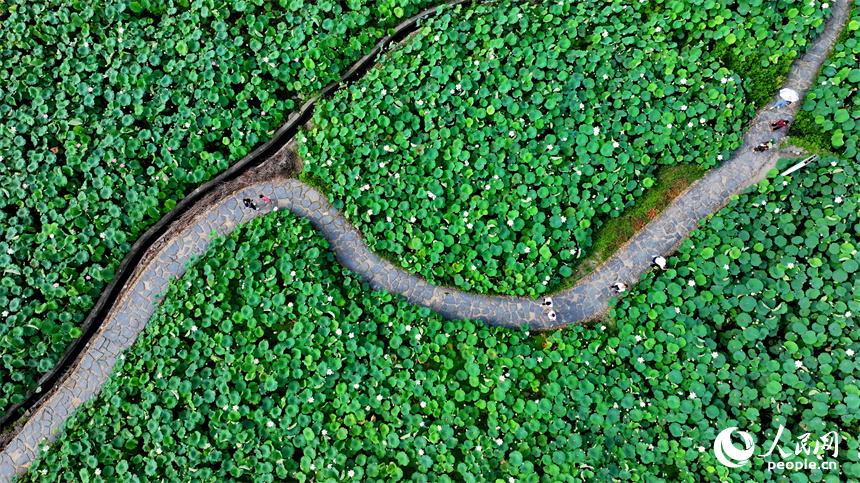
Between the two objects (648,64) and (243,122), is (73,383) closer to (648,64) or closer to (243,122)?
(243,122)

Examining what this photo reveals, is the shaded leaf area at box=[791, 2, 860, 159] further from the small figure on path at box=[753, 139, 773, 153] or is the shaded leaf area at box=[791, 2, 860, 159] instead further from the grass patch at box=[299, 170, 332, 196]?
the grass patch at box=[299, 170, 332, 196]

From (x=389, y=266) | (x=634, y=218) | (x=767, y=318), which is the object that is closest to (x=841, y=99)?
(x=634, y=218)

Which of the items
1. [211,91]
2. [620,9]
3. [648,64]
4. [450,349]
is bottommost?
[450,349]

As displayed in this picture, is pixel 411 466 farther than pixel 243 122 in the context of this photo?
No

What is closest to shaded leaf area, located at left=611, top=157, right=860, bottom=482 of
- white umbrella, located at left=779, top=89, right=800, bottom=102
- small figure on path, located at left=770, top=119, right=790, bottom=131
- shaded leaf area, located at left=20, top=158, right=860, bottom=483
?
shaded leaf area, located at left=20, top=158, right=860, bottom=483

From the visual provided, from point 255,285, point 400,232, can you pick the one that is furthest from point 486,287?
point 255,285
